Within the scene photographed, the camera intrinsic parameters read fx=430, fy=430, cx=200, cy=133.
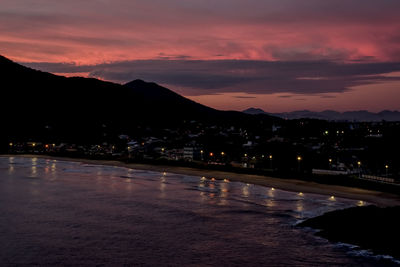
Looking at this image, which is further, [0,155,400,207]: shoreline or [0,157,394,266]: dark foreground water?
[0,155,400,207]: shoreline

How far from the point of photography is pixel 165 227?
109 feet

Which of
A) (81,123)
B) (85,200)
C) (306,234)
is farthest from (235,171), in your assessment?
(81,123)

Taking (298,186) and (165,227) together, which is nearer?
(165,227)

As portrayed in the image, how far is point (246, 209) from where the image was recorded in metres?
41.0

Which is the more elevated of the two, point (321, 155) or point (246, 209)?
point (321, 155)

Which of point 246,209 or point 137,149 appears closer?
point 246,209

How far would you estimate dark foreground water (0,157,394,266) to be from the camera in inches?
984

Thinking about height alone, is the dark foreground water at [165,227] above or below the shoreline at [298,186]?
below

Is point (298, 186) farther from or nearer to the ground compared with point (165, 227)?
farther from the ground

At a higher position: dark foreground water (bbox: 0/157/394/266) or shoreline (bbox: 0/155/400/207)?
shoreline (bbox: 0/155/400/207)

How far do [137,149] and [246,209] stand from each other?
9756cm

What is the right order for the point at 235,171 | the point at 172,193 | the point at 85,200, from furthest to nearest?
the point at 235,171
the point at 172,193
the point at 85,200

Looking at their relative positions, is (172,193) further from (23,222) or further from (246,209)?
(23,222)

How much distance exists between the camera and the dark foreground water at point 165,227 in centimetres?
2500
